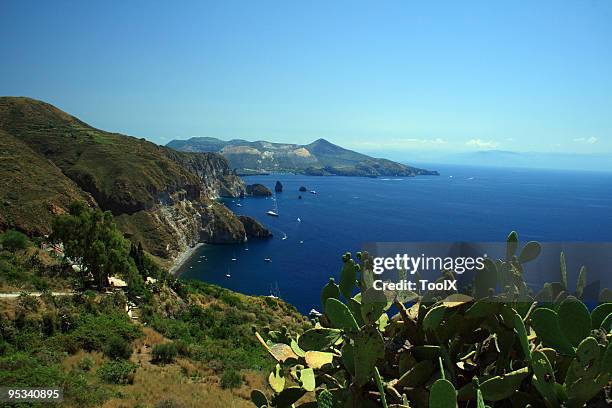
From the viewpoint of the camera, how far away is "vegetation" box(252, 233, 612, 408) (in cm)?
283

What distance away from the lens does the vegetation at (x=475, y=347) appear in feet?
9.30

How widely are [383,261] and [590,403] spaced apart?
190 cm

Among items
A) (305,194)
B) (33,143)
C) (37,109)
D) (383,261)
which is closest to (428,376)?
(383,261)

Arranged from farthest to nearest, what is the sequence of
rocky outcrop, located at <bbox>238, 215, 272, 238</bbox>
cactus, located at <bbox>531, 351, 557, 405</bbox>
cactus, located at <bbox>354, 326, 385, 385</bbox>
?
rocky outcrop, located at <bbox>238, 215, 272, 238</bbox>, cactus, located at <bbox>354, 326, 385, 385</bbox>, cactus, located at <bbox>531, 351, 557, 405</bbox>

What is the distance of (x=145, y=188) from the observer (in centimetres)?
8544

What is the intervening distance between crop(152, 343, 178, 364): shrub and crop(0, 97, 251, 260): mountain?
42.4 metres

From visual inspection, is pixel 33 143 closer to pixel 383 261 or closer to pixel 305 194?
pixel 383 261

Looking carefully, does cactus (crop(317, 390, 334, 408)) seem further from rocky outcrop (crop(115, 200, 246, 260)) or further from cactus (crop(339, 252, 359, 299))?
rocky outcrop (crop(115, 200, 246, 260))

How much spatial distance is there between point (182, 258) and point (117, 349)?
70.7 metres

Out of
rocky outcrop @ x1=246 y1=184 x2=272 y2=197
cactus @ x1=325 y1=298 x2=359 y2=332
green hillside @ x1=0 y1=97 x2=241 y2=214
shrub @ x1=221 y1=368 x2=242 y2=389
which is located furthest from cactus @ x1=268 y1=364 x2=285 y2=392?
rocky outcrop @ x1=246 y1=184 x2=272 y2=197

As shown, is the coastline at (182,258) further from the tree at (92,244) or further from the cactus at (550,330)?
the cactus at (550,330)

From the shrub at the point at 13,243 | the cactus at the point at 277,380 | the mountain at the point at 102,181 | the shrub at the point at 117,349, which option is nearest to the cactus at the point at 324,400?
the cactus at the point at 277,380

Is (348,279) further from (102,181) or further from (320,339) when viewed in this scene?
(102,181)

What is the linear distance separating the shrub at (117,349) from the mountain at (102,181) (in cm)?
4175
